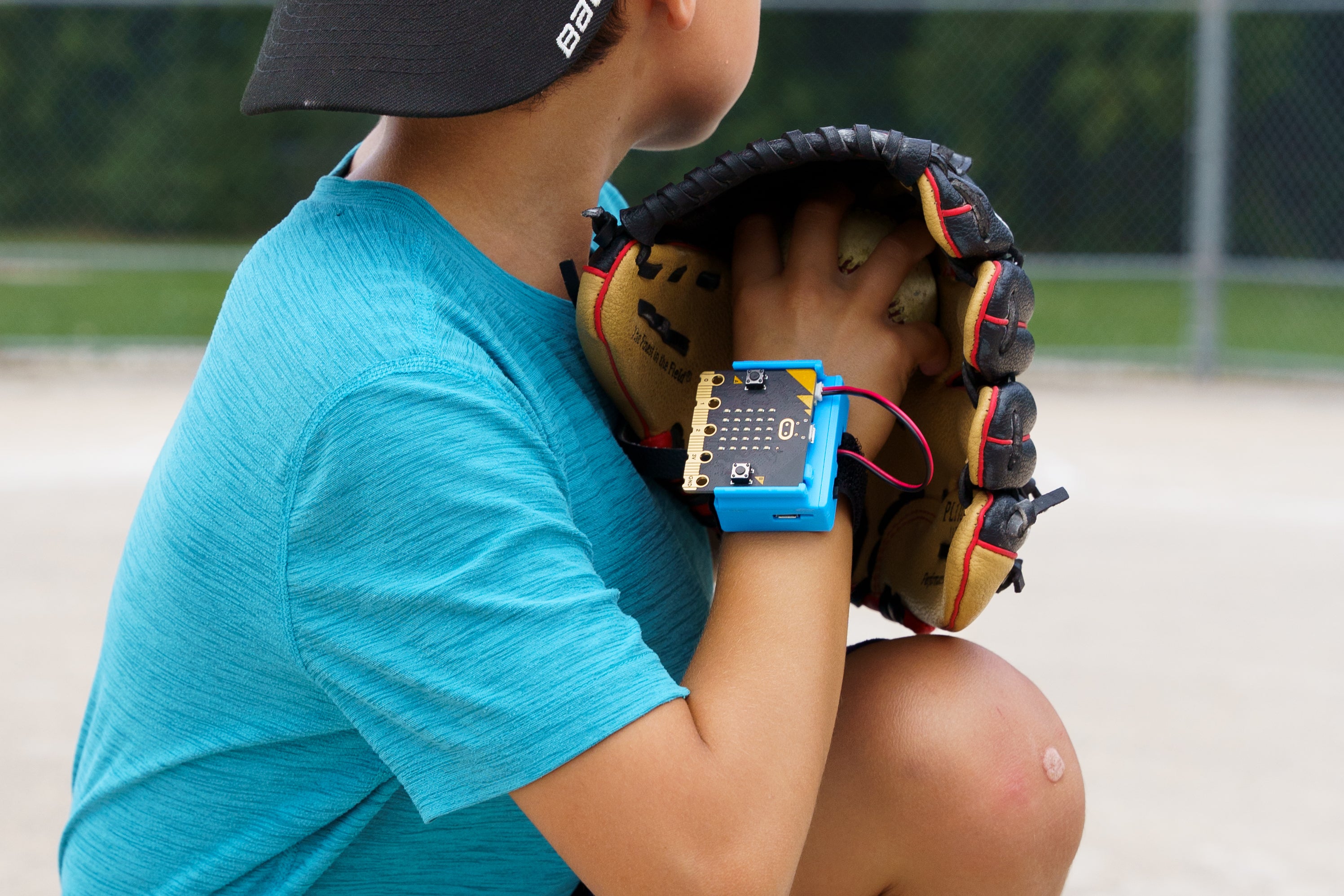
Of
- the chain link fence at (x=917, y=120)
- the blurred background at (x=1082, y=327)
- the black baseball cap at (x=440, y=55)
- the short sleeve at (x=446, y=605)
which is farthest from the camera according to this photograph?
the chain link fence at (x=917, y=120)

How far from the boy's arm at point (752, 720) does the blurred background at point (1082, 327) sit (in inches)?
50.3

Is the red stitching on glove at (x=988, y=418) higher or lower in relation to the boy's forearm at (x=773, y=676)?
higher

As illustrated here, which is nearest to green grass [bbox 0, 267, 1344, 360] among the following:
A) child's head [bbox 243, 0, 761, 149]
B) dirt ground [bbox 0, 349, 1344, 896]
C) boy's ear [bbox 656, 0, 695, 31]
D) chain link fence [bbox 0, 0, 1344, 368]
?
chain link fence [bbox 0, 0, 1344, 368]

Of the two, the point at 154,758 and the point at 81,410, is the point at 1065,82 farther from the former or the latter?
the point at 154,758

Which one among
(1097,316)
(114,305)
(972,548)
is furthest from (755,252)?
(114,305)

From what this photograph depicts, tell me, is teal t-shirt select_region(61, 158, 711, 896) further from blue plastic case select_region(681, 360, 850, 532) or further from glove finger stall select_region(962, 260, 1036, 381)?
glove finger stall select_region(962, 260, 1036, 381)

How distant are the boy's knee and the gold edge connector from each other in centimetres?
27

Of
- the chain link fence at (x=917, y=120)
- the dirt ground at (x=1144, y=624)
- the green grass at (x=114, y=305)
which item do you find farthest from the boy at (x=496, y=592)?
the chain link fence at (x=917, y=120)

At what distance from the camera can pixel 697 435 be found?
101cm

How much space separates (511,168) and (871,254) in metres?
0.29

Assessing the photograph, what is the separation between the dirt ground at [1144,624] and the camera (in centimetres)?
215

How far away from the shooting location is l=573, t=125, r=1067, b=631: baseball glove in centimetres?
100

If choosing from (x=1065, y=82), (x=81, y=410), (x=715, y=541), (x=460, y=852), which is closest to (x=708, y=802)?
(x=460, y=852)

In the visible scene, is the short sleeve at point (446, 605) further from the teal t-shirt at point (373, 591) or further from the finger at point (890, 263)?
the finger at point (890, 263)
